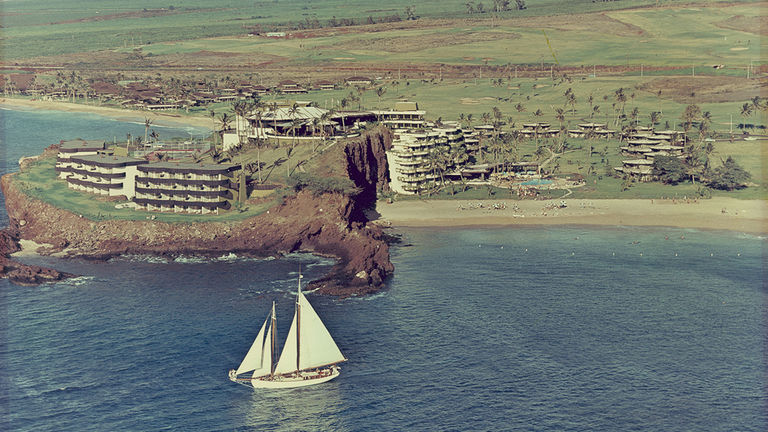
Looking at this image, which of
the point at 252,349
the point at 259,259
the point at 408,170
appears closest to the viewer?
the point at 252,349

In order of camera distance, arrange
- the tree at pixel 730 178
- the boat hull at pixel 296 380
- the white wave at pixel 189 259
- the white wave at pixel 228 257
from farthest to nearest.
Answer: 1. the tree at pixel 730 178
2. the white wave at pixel 228 257
3. the white wave at pixel 189 259
4. the boat hull at pixel 296 380

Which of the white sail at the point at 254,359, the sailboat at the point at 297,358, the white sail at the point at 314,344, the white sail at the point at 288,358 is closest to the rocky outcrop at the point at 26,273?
the sailboat at the point at 297,358

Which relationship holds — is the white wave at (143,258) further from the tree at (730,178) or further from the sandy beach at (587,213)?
the tree at (730,178)

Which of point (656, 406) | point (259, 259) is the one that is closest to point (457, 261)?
point (259, 259)

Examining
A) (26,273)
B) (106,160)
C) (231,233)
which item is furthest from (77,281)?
(106,160)

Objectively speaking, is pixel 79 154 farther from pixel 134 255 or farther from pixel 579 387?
pixel 579 387

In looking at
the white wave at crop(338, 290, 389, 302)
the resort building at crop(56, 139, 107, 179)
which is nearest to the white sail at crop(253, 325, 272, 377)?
the white wave at crop(338, 290, 389, 302)
